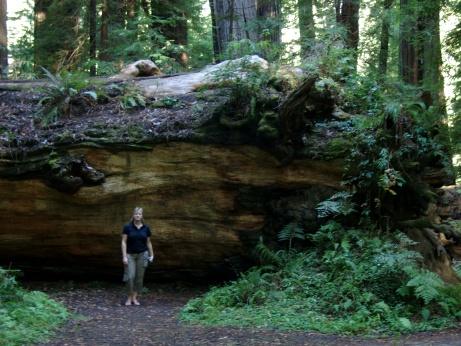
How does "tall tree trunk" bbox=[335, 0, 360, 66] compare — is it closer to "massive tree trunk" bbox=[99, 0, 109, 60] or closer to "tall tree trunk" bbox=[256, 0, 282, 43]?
"tall tree trunk" bbox=[256, 0, 282, 43]

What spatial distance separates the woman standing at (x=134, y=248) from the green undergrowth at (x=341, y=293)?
143 cm

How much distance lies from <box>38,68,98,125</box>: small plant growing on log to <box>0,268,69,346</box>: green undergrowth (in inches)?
137

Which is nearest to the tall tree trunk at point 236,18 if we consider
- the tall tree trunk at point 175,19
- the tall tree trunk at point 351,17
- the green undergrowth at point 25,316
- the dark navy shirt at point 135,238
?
the tall tree trunk at point 175,19

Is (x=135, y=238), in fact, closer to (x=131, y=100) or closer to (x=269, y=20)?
(x=131, y=100)

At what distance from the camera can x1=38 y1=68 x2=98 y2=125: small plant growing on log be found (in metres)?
10.5

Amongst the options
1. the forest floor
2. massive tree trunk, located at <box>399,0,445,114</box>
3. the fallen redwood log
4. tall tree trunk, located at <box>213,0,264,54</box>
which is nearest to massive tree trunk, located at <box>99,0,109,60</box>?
tall tree trunk, located at <box>213,0,264,54</box>

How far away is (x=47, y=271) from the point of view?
11117 mm

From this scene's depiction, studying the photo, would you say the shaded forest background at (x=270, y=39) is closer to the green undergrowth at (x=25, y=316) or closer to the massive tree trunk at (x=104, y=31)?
the massive tree trunk at (x=104, y=31)

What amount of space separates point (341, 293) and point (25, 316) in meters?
4.53

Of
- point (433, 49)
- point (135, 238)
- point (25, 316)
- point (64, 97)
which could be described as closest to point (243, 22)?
point (433, 49)

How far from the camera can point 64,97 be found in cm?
1062

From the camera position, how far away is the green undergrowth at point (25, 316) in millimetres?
6168

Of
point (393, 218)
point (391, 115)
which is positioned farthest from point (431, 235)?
point (391, 115)

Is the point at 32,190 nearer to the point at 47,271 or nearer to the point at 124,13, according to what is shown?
the point at 47,271
